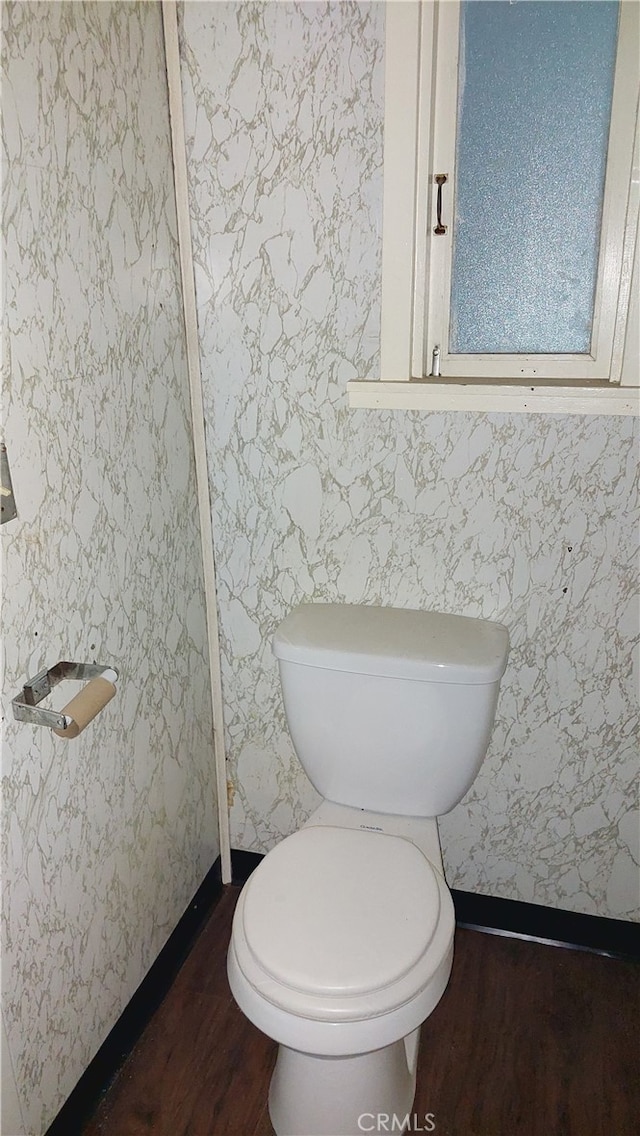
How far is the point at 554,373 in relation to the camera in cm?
140

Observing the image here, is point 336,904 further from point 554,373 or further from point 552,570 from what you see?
point 554,373

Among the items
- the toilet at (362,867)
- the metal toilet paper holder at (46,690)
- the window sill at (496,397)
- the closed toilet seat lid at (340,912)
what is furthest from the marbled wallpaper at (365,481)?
the metal toilet paper holder at (46,690)

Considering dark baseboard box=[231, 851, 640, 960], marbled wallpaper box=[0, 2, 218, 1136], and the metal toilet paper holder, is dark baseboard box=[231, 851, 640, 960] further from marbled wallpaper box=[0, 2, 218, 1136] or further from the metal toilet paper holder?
the metal toilet paper holder

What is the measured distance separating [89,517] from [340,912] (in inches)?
28.7

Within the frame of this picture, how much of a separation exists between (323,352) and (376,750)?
74 cm

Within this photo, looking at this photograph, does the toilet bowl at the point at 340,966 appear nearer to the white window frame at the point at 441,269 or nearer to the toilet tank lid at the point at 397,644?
the toilet tank lid at the point at 397,644

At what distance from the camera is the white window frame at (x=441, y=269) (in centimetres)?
125

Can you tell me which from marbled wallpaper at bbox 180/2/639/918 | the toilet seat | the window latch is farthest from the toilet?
the window latch

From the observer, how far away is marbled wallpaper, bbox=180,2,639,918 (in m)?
1.32

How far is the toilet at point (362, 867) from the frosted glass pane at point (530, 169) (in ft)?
1.90

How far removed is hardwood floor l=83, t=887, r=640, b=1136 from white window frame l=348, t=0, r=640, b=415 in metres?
1.16

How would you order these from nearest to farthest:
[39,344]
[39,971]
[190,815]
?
[39,344]
[39,971]
[190,815]

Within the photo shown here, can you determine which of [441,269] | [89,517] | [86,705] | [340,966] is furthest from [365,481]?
[340,966]

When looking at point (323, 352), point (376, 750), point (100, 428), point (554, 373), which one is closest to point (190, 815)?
point (376, 750)
